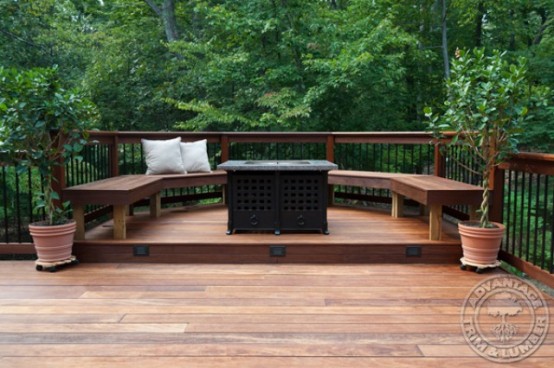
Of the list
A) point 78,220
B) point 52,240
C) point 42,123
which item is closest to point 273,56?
point 78,220

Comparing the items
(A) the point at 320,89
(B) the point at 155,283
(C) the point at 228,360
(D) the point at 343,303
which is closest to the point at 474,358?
(D) the point at 343,303

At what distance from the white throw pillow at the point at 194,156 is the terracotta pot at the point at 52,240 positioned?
6.33 feet

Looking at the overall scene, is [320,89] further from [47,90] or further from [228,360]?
[228,360]

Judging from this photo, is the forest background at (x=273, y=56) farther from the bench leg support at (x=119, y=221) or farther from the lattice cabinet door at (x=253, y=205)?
the bench leg support at (x=119, y=221)

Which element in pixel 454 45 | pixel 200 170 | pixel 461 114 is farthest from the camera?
pixel 454 45

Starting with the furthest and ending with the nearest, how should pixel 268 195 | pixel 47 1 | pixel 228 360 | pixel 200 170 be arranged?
pixel 47 1, pixel 200 170, pixel 268 195, pixel 228 360

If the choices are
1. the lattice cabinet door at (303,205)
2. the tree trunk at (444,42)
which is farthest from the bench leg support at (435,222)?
the tree trunk at (444,42)

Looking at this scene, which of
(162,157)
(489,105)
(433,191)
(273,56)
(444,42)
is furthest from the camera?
(444,42)

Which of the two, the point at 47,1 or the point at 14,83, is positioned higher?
the point at 47,1

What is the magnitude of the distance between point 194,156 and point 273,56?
3317mm

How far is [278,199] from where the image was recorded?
4.02m

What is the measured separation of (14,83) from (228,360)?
2551mm

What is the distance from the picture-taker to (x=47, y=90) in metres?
3.28

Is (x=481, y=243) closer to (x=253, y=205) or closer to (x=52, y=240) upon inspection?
(x=253, y=205)
